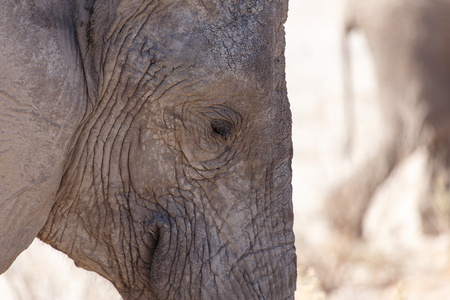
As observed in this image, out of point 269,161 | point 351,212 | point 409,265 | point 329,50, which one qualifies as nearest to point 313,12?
point 329,50

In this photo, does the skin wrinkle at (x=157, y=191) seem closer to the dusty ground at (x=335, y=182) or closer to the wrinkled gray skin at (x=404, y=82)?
the dusty ground at (x=335, y=182)

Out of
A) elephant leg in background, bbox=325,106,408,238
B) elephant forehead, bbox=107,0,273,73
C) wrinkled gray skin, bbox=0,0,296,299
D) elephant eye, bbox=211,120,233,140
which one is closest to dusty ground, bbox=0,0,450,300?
elephant leg in background, bbox=325,106,408,238

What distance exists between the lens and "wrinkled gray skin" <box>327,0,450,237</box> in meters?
6.41

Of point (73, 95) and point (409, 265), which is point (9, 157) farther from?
point (409, 265)

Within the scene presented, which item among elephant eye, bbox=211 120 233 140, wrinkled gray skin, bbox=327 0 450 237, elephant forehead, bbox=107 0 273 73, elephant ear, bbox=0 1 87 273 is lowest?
elephant ear, bbox=0 1 87 273

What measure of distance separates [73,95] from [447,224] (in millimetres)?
4971

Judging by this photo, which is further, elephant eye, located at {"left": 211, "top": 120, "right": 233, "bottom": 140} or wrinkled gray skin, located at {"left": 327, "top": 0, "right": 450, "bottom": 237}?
wrinkled gray skin, located at {"left": 327, "top": 0, "right": 450, "bottom": 237}

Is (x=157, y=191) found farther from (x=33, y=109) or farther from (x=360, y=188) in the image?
(x=360, y=188)

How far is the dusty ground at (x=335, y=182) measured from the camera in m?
6.02

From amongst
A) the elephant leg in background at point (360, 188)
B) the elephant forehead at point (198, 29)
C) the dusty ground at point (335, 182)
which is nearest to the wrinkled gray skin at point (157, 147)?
the elephant forehead at point (198, 29)

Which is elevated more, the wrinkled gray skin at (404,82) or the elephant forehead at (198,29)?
the wrinkled gray skin at (404,82)

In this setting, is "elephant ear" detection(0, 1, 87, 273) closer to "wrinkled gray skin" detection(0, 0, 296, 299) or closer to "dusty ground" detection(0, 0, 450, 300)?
"wrinkled gray skin" detection(0, 0, 296, 299)

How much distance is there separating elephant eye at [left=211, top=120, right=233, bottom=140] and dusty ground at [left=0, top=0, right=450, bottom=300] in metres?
3.67

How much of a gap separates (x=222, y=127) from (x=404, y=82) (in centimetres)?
471
